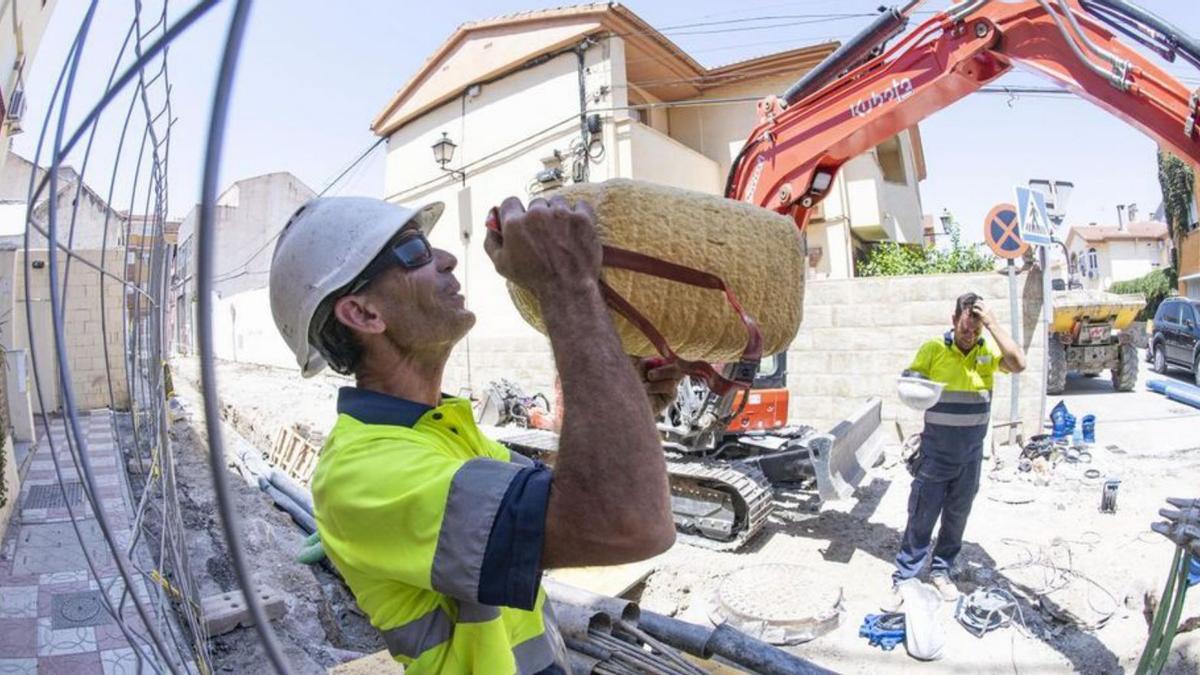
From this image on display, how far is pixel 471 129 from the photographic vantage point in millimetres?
13820

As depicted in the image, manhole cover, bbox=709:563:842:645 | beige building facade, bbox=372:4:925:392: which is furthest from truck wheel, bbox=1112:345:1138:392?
manhole cover, bbox=709:563:842:645

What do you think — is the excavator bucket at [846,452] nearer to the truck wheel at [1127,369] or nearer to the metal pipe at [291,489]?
the metal pipe at [291,489]

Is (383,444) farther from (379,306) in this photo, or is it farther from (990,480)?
(990,480)

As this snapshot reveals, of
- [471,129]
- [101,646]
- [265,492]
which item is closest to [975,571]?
[101,646]

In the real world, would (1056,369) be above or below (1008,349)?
below

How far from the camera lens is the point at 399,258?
139 cm

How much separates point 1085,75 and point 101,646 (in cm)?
590

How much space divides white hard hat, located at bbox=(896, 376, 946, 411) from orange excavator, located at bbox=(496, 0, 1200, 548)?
86 centimetres

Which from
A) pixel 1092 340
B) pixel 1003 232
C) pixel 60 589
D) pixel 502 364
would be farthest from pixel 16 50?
pixel 1092 340

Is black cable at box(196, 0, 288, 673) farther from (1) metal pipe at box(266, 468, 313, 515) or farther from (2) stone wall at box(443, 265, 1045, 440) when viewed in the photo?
(2) stone wall at box(443, 265, 1045, 440)

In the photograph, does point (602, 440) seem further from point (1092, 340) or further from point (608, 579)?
point (1092, 340)

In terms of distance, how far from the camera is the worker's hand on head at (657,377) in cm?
171

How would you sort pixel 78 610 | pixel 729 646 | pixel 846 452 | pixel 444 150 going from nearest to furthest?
pixel 729 646, pixel 78 610, pixel 846 452, pixel 444 150

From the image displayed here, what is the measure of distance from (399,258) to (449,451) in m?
0.38
